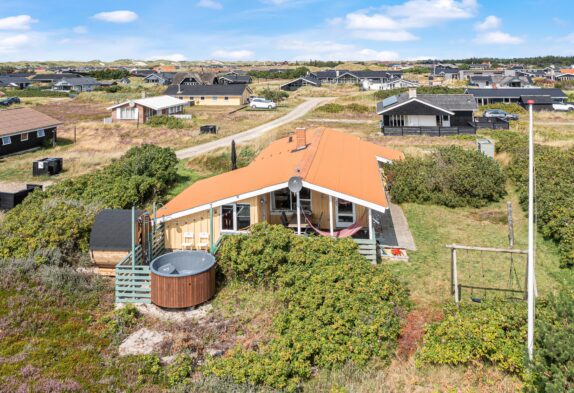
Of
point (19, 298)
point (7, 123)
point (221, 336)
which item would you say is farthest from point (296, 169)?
point (7, 123)

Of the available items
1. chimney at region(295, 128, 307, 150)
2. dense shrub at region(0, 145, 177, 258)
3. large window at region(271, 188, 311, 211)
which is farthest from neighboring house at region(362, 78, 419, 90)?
large window at region(271, 188, 311, 211)

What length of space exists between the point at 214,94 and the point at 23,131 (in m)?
37.9

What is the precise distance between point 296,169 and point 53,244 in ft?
30.1

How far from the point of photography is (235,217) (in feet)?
54.8

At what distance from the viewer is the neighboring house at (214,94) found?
235ft

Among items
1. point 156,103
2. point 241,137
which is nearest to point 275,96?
point 156,103

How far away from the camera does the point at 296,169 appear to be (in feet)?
54.6

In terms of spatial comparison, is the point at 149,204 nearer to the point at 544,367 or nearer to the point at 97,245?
the point at 97,245

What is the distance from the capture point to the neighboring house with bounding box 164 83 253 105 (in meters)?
71.7

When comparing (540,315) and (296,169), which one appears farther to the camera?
(296,169)

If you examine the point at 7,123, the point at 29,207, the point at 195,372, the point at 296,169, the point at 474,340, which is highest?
the point at 7,123

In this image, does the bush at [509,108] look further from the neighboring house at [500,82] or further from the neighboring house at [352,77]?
the neighboring house at [352,77]

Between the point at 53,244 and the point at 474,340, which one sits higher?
the point at 53,244

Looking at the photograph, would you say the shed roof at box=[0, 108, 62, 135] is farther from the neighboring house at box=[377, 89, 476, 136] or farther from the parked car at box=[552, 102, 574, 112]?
the parked car at box=[552, 102, 574, 112]
